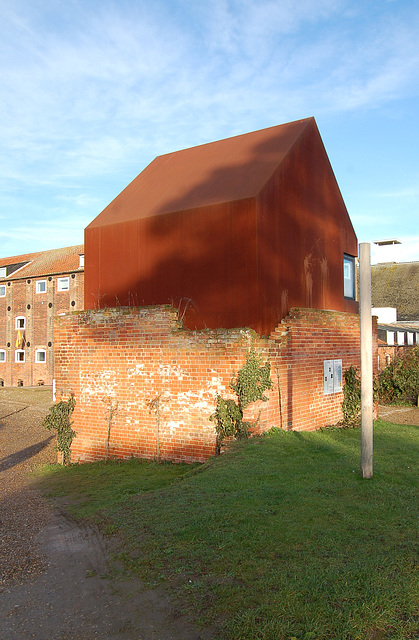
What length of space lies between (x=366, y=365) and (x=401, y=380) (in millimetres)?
16455

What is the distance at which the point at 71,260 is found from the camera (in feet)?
129

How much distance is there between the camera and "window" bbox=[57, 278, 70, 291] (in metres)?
38.7

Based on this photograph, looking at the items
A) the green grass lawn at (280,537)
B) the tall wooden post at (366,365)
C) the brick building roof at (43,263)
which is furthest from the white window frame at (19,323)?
the tall wooden post at (366,365)

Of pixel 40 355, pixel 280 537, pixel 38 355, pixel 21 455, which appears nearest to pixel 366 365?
Result: pixel 280 537

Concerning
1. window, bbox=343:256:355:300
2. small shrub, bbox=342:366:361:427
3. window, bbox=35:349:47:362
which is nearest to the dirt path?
small shrub, bbox=342:366:361:427

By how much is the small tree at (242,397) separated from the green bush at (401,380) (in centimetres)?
1442

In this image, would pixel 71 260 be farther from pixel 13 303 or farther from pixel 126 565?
pixel 126 565

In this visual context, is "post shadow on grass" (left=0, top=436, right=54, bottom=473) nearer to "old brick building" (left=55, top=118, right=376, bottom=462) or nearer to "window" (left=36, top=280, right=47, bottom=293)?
"old brick building" (left=55, top=118, right=376, bottom=462)

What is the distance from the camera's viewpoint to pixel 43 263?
4172cm

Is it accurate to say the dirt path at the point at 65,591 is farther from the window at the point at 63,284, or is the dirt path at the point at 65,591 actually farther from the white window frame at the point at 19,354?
the white window frame at the point at 19,354

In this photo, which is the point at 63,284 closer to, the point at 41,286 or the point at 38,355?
the point at 41,286

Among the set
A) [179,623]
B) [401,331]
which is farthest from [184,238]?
[401,331]

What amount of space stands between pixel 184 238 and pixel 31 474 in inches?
247

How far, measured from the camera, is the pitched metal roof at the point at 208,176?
1151cm
